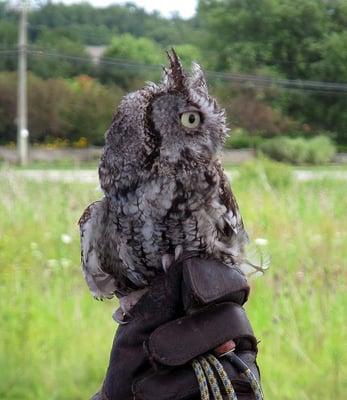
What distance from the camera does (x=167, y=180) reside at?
5.15ft

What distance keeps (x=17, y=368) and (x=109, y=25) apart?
3891cm

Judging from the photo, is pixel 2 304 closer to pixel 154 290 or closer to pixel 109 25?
pixel 154 290

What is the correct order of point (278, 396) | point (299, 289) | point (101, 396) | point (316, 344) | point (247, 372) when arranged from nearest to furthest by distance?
point (247, 372) < point (101, 396) < point (278, 396) < point (316, 344) < point (299, 289)

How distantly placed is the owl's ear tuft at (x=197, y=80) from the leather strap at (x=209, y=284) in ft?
1.30

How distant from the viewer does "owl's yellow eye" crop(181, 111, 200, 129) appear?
1.56 metres

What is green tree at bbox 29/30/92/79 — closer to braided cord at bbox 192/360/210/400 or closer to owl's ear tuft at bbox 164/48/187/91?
owl's ear tuft at bbox 164/48/187/91

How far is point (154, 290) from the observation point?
164cm

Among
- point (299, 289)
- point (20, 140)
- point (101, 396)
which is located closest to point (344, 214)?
point (299, 289)

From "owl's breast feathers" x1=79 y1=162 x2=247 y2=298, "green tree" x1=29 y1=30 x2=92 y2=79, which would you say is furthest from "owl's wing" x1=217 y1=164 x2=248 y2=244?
"green tree" x1=29 y1=30 x2=92 y2=79

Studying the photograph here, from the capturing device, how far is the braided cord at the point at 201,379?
150 cm

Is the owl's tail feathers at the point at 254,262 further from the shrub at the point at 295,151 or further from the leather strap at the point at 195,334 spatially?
the shrub at the point at 295,151

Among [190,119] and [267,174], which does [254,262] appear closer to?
[190,119]

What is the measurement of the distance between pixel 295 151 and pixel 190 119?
30.4m

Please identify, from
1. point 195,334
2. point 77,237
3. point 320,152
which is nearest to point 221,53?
point 320,152
